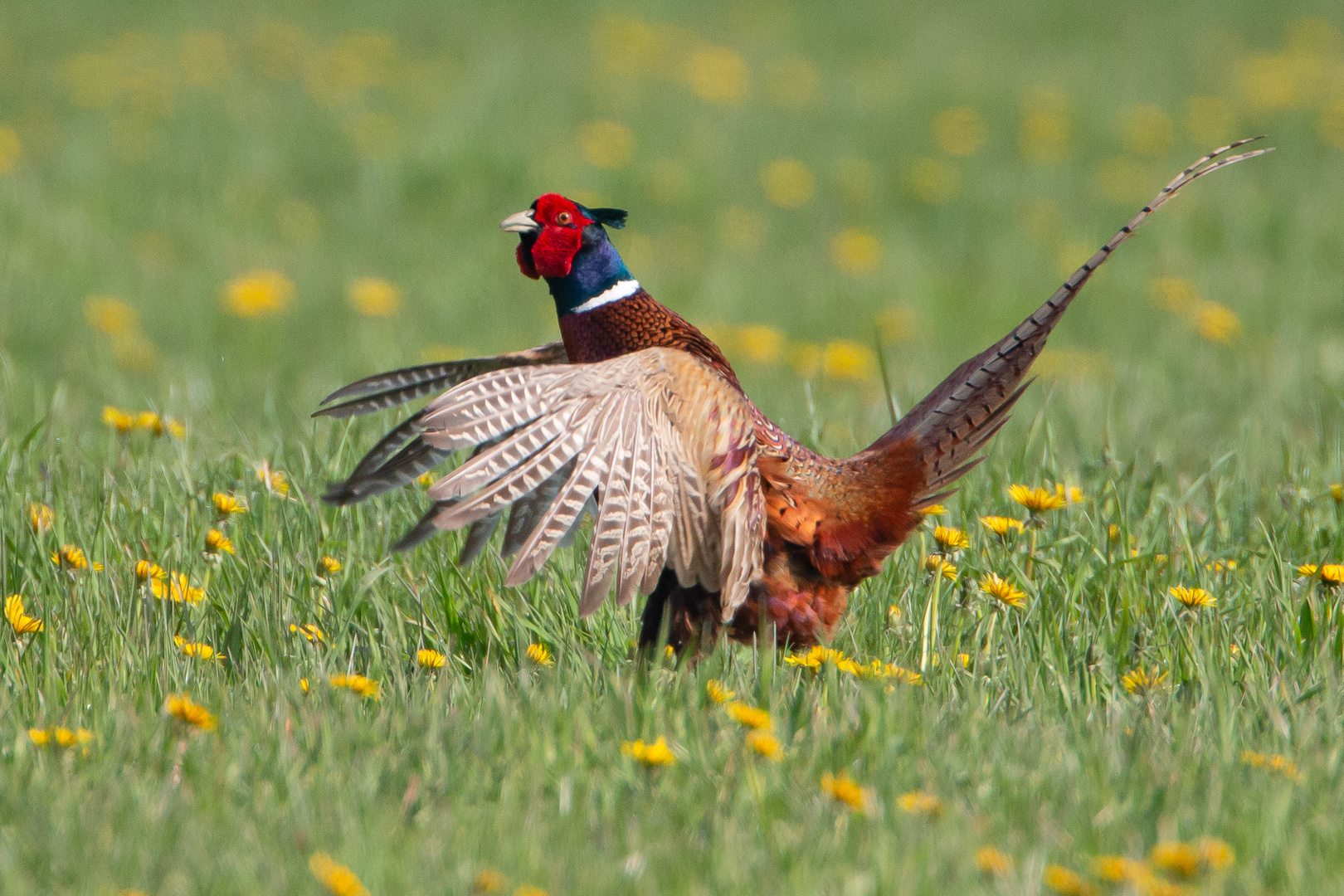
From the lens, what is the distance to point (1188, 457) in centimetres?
538

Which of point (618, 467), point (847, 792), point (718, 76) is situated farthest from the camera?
point (718, 76)

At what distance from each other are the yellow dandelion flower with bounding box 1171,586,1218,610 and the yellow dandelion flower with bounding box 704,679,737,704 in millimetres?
1097

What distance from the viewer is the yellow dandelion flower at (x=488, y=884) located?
84.9 inches

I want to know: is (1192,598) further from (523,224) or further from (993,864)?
(523,224)

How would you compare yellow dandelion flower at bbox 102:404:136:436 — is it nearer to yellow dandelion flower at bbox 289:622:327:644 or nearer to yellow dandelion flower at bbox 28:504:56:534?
yellow dandelion flower at bbox 28:504:56:534

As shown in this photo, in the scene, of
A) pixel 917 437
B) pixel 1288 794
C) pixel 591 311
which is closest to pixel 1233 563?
pixel 917 437

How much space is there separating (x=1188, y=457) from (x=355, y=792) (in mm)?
3822

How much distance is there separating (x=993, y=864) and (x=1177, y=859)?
265 mm

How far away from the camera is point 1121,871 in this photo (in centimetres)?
210

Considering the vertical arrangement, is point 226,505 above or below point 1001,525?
above

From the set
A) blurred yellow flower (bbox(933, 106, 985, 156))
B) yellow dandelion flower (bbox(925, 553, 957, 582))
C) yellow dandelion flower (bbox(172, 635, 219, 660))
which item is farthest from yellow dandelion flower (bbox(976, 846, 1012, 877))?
blurred yellow flower (bbox(933, 106, 985, 156))

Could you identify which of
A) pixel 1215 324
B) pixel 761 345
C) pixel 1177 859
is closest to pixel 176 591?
pixel 1177 859

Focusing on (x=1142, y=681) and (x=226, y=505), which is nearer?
(x=1142, y=681)

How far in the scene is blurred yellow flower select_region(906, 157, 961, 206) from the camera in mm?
10062
